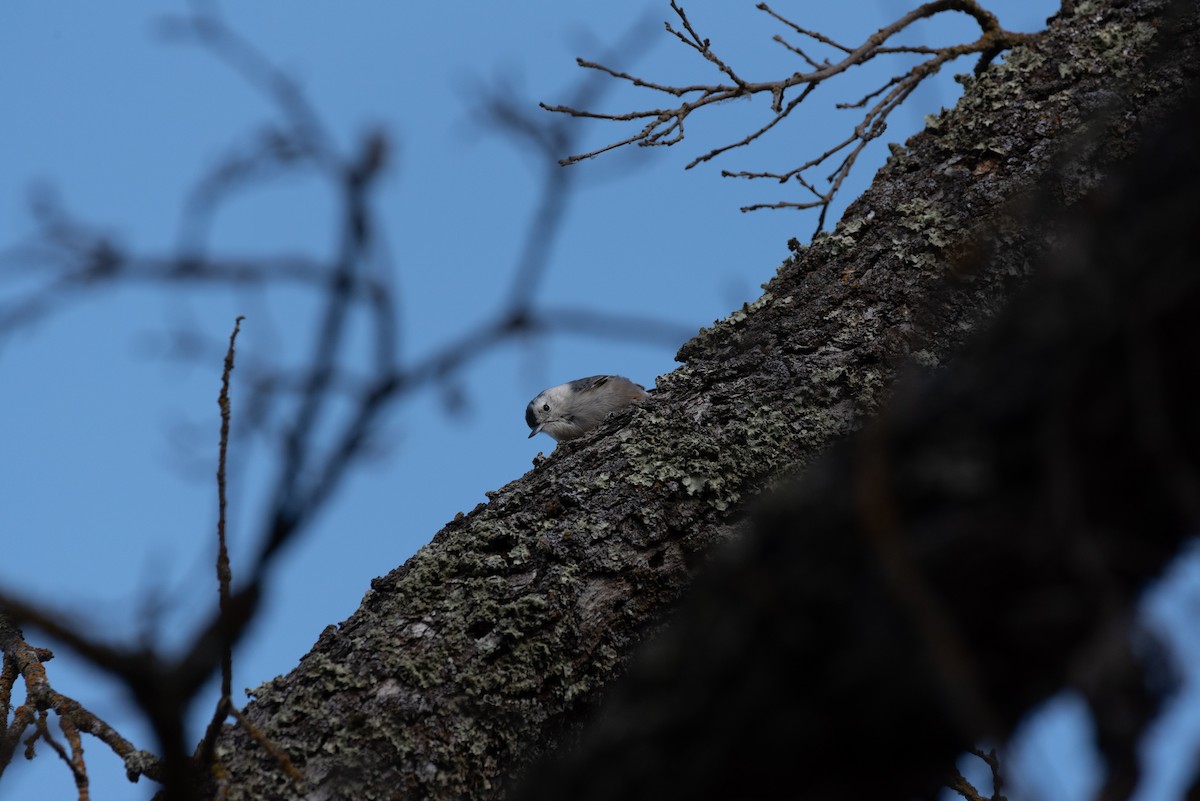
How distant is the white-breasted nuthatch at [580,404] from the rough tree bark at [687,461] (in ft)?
10.4

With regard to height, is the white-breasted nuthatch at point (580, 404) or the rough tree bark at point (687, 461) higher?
the white-breasted nuthatch at point (580, 404)

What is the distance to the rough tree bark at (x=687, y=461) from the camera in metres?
2.12

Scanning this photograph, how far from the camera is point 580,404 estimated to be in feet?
20.4

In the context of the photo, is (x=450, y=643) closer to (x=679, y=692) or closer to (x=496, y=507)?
(x=496, y=507)

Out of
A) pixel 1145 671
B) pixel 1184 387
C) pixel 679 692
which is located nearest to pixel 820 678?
pixel 679 692

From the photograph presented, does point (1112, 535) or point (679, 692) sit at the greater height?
point (679, 692)

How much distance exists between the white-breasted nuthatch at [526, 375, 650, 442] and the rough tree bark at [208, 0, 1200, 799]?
3159 millimetres

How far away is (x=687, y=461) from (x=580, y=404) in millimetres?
3671

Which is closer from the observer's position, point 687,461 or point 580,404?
point 687,461

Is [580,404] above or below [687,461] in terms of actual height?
above

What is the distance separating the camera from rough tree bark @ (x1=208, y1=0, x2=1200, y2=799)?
6.95 ft

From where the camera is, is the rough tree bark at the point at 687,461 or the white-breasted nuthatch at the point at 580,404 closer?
the rough tree bark at the point at 687,461

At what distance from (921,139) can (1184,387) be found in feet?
7.42

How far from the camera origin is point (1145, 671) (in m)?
0.96
